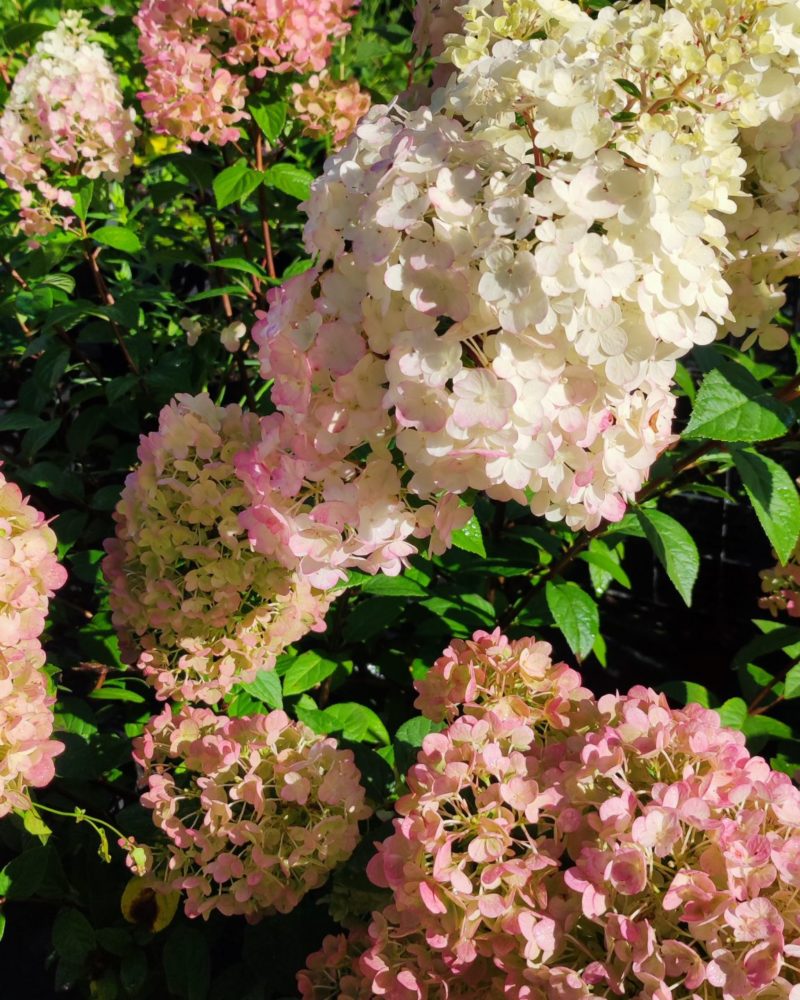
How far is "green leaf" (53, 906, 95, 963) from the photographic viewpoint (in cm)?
124

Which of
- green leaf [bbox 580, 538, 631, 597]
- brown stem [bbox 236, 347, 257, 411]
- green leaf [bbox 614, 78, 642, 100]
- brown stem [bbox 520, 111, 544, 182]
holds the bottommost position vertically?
green leaf [bbox 580, 538, 631, 597]

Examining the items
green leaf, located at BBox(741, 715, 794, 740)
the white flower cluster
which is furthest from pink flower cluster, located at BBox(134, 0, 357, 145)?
green leaf, located at BBox(741, 715, 794, 740)

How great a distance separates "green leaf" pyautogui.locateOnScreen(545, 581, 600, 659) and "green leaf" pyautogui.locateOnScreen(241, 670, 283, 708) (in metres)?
0.45

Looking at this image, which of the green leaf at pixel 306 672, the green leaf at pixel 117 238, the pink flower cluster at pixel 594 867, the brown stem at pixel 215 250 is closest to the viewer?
the pink flower cluster at pixel 594 867

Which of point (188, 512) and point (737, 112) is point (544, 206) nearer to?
point (737, 112)

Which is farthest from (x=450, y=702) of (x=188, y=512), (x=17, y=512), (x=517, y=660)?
(x=17, y=512)

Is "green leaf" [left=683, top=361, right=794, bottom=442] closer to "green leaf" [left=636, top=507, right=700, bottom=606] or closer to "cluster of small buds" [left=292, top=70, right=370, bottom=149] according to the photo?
"green leaf" [left=636, top=507, right=700, bottom=606]

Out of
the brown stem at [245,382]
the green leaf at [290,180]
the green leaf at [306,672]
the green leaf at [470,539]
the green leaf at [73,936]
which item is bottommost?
the green leaf at [73,936]

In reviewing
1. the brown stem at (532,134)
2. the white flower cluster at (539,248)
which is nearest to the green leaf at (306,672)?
the white flower cluster at (539,248)

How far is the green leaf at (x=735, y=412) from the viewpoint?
1.05 metres

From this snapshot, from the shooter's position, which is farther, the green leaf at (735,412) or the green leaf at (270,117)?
Answer: the green leaf at (270,117)

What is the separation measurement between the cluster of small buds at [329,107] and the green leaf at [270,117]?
0.38ft

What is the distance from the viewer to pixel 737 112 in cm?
88

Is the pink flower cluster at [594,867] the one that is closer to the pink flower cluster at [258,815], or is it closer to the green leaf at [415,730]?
the pink flower cluster at [258,815]
